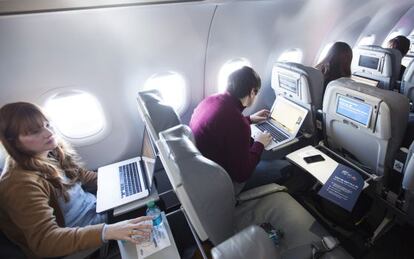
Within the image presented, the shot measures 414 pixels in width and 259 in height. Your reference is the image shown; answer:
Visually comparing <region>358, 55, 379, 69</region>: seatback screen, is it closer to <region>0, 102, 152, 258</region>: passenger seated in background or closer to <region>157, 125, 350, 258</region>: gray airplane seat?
<region>157, 125, 350, 258</region>: gray airplane seat

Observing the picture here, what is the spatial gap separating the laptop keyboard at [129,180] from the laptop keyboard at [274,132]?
5.01 feet

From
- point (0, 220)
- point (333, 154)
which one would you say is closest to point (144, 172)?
point (0, 220)

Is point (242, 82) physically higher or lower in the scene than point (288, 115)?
higher

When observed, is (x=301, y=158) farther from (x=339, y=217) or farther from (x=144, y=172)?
(x=144, y=172)

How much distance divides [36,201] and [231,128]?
54.6 inches

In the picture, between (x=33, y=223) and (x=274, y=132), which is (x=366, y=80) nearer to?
(x=274, y=132)

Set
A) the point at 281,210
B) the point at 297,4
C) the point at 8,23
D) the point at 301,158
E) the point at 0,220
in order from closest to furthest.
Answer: the point at 0,220 < the point at 8,23 < the point at 281,210 < the point at 301,158 < the point at 297,4

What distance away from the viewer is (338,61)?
2.97 meters

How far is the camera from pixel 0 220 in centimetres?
131

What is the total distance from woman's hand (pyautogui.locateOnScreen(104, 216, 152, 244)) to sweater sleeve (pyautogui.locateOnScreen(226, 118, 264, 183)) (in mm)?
862

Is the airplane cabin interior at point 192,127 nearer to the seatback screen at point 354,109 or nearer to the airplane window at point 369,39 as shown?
the seatback screen at point 354,109

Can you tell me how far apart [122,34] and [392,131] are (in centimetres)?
239

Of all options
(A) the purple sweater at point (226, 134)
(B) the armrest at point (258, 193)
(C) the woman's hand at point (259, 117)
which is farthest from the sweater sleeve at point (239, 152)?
(C) the woman's hand at point (259, 117)

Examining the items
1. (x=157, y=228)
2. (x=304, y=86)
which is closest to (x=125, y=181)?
(x=157, y=228)
